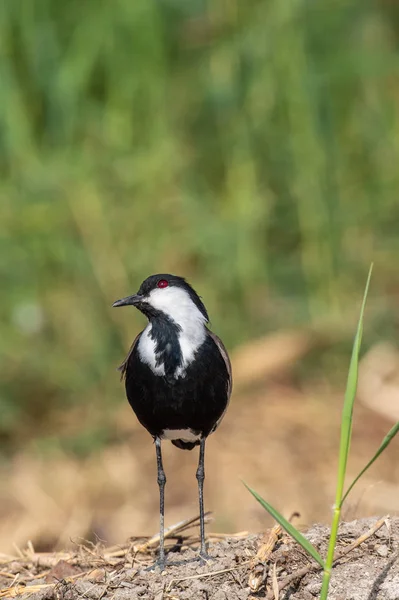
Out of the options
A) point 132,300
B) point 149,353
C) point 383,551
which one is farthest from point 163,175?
point 383,551

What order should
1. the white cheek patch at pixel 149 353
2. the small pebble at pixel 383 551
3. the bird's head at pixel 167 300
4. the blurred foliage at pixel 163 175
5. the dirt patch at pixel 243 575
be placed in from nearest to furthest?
the dirt patch at pixel 243 575 → the small pebble at pixel 383 551 → the white cheek patch at pixel 149 353 → the bird's head at pixel 167 300 → the blurred foliage at pixel 163 175

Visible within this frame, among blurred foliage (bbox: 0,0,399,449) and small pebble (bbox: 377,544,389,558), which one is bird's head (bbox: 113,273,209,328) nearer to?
small pebble (bbox: 377,544,389,558)

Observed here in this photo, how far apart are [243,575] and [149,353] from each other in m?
0.90

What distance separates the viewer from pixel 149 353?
4.08 meters

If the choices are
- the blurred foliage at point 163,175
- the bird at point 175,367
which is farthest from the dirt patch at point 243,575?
the blurred foliage at point 163,175

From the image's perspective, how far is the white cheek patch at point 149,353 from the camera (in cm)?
404

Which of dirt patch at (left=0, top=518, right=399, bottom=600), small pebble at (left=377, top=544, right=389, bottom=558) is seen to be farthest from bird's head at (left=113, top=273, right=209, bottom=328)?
small pebble at (left=377, top=544, right=389, bottom=558)

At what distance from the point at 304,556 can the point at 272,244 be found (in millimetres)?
5435

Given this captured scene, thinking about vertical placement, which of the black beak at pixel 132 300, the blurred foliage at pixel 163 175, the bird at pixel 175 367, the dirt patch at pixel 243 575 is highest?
the blurred foliage at pixel 163 175

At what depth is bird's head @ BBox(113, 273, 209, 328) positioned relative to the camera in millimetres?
4145

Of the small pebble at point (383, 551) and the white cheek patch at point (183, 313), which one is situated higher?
the white cheek patch at point (183, 313)

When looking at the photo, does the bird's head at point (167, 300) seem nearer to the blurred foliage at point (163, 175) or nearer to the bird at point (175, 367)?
the bird at point (175, 367)

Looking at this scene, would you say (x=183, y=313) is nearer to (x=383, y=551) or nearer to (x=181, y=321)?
(x=181, y=321)

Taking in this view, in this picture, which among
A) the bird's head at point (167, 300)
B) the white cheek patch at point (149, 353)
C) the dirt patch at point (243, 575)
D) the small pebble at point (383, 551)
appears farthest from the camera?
the bird's head at point (167, 300)
